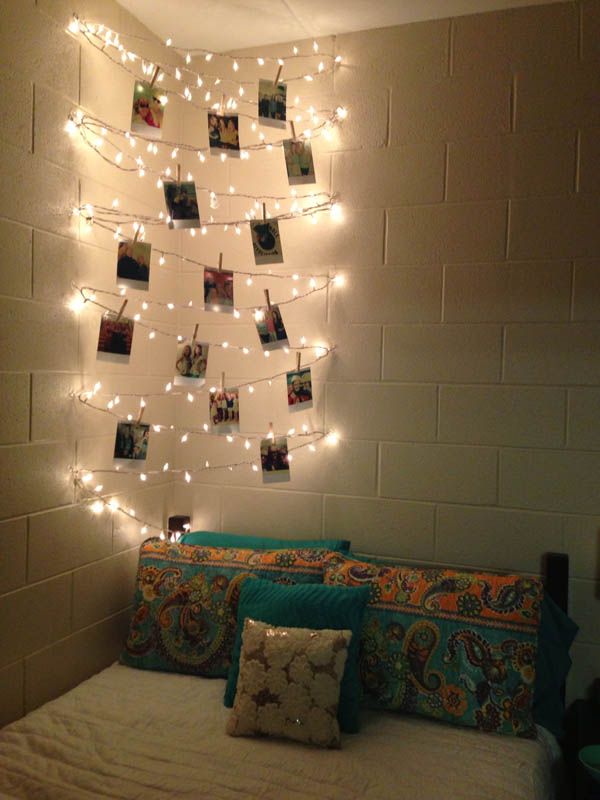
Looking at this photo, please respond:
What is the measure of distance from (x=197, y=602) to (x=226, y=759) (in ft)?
1.80

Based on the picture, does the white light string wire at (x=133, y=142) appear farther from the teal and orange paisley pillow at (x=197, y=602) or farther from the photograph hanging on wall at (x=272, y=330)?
the teal and orange paisley pillow at (x=197, y=602)

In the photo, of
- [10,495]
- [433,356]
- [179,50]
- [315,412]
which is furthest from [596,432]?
[179,50]

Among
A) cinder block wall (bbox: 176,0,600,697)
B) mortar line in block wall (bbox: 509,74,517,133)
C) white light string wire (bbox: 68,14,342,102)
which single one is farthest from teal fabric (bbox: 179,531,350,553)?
white light string wire (bbox: 68,14,342,102)

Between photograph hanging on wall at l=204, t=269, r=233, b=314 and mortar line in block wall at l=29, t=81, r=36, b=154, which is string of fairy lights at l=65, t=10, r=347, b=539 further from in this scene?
mortar line in block wall at l=29, t=81, r=36, b=154

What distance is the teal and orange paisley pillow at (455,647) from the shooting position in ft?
5.86

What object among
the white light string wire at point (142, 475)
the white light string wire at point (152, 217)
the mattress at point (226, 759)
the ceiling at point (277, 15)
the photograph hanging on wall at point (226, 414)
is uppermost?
the ceiling at point (277, 15)

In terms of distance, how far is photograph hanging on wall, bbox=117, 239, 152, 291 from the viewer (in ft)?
6.84

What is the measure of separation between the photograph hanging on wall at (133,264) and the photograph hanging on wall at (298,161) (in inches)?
21.8

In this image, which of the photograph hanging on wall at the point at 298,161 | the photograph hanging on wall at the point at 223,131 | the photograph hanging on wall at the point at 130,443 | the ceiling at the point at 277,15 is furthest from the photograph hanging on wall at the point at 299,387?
the ceiling at the point at 277,15

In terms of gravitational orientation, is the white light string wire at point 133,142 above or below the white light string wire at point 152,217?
above

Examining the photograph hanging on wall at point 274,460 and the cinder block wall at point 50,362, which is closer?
the cinder block wall at point 50,362

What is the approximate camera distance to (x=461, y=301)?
2.26 meters

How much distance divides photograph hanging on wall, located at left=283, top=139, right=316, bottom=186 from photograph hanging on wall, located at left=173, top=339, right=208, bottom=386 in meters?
0.65

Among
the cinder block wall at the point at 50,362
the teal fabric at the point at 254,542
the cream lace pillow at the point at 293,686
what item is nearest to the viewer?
the cream lace pillow at the point at 293,686
